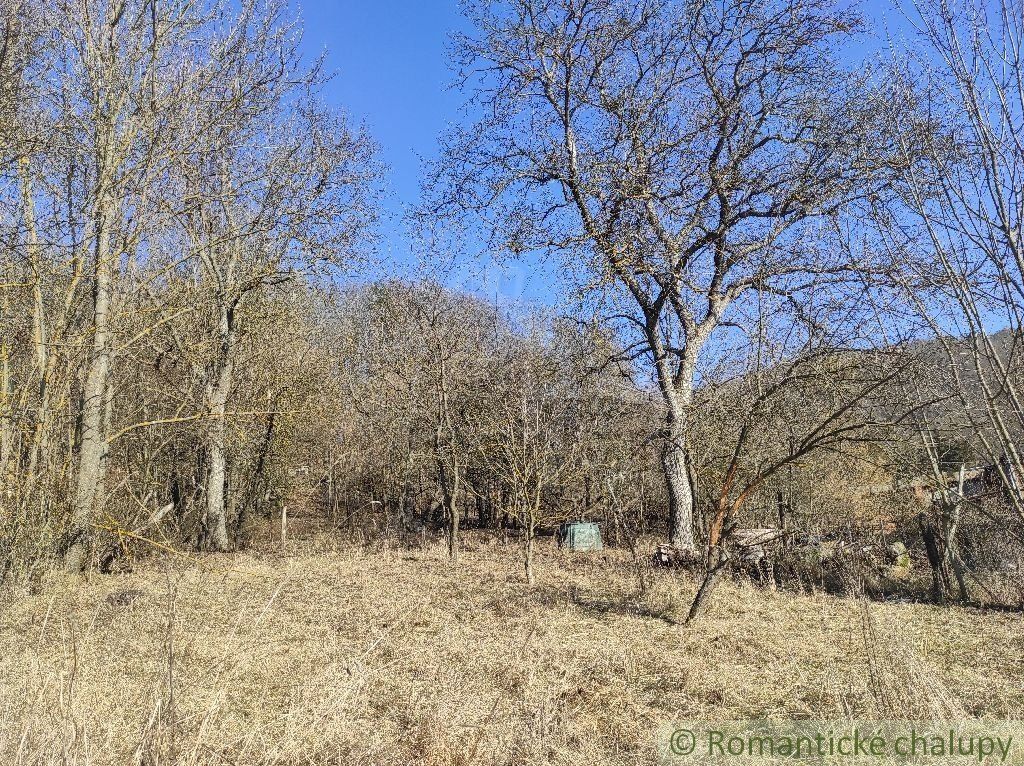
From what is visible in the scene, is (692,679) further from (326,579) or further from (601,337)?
(601,337)

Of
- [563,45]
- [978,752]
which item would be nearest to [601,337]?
[563,45]

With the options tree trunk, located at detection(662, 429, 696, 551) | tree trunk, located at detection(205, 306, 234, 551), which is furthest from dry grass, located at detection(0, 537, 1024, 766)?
tree trunk, located at detection(205, 306, 234, 551)

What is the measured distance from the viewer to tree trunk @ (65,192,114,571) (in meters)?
7.82

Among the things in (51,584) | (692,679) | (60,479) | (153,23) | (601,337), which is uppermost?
(153,23)

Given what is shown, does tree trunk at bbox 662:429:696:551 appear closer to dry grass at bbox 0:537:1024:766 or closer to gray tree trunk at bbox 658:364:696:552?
gray tree trunk at bbox 658:364:696:552

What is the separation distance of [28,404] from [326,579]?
4.36m

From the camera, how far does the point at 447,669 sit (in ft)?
15.6

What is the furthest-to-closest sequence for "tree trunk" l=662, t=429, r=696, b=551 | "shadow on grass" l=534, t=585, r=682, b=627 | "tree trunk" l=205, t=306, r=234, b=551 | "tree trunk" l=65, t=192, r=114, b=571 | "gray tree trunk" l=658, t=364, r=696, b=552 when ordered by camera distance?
"tree trunk" l=205, t=306, r=234, b=551 < "tree trunk" l=662, t=429, r=696, b=551 < "gray tree trunk" l=658, t=364, r=696, b=552 < "tree trunk" l=65, t=192, r=114, b=571 < "shadow on grass" l=534, t=585, r=682, b=627

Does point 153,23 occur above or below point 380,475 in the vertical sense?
above

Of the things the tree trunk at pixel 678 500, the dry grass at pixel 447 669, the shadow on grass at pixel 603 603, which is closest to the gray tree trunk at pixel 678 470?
the tree trunk at pixel 678 500

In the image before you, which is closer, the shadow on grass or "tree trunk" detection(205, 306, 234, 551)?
the shadow on grass

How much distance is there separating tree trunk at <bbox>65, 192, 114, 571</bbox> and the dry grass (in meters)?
0.70

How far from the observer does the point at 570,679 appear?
182 inches

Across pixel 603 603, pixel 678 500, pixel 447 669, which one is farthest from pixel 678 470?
pixel 447 669
